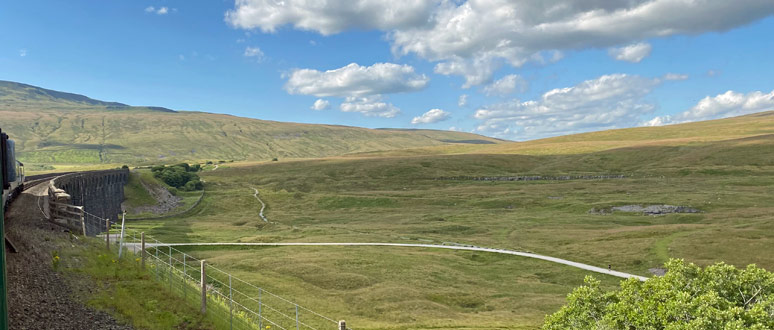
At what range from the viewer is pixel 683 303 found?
20797 mm

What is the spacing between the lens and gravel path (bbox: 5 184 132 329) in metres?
Result: 19.1

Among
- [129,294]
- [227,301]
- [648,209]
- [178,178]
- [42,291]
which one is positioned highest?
[42,291]

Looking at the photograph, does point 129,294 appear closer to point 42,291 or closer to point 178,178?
point 42,291

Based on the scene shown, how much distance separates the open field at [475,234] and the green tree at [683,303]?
1541 cm

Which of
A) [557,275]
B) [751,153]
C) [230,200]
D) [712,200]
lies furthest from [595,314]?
[751,153]

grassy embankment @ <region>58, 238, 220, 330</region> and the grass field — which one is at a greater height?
grassy embankment @ <region>58, 238, 220, 330</region>

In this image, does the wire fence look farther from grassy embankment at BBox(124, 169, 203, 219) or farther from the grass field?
grassy embankment at BBox(124, 169, 203, 219)

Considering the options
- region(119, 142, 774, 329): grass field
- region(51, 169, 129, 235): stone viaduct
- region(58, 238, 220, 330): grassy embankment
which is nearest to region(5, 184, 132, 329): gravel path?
region(58, 238, 220, 330): grassy embankment

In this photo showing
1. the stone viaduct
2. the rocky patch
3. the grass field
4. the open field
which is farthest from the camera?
the rocky patch

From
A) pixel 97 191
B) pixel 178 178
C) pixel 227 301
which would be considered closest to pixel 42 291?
pixel 227 301

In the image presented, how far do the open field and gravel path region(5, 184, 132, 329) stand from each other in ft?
69.7

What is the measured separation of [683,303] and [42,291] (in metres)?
28.4

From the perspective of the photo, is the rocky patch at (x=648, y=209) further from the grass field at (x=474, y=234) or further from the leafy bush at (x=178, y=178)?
the leafy bush at (x=178, y=178)

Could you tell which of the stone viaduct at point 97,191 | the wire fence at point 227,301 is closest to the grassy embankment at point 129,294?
the wire fence at point 227,301
